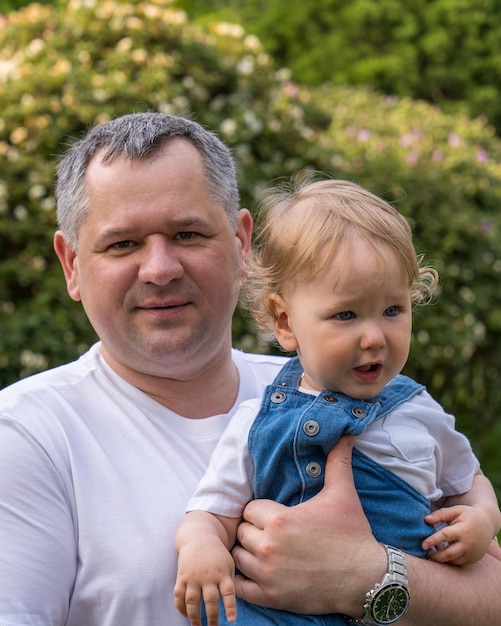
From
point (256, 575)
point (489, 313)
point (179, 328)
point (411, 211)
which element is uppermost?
point (179, 328)

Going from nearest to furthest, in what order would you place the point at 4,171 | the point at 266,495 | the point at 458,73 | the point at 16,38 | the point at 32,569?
the point at 32,569 < the point at 266,495 < the point at 4,171 < the point at 16,38 < the point at 458,73

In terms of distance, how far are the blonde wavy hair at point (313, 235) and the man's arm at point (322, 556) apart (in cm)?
43

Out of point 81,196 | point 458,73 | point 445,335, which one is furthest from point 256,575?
point 458,73

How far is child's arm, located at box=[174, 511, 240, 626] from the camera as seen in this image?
2.00 m

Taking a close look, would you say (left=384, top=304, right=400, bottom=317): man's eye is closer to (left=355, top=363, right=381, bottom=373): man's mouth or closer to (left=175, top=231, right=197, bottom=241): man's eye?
(left=355, top=363, right=381, bottom=373): man's mouth

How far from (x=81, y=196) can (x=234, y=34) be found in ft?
13.1

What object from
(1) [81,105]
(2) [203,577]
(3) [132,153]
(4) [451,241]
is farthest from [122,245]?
(4) [451,241]

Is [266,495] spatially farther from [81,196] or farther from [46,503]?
[81,196]

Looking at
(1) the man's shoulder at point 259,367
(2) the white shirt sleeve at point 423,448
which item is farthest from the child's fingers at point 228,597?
(1) the man's shoulder at point 259,367

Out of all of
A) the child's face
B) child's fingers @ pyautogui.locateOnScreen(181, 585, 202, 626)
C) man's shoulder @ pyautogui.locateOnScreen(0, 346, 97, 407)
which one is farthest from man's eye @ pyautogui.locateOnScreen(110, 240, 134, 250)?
child's fingers @ pyautogui.locateOnScreen(181, 585, 202, 626)

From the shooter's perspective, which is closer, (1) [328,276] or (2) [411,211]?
(1) [328,276]

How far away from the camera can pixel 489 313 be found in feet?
22.4

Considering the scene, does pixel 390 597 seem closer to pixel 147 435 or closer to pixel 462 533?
pixel 462 533

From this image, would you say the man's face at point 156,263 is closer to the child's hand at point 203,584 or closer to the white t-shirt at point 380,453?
the white t-shirt at point 380,453
